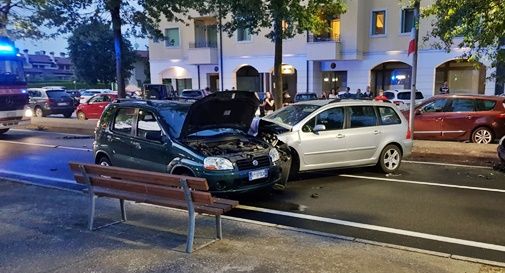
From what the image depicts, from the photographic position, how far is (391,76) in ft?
105

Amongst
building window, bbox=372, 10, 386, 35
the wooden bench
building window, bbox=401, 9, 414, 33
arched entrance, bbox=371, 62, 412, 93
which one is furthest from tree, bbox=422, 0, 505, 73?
arched entrance, bbox=371, 62, 412, 93

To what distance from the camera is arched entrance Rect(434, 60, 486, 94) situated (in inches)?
1166

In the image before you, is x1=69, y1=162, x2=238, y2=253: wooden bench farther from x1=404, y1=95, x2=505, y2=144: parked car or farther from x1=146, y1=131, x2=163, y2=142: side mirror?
x1=404, y1=95, x2=505, y2=144: parked car

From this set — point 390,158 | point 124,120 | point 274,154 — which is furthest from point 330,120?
point 124,120

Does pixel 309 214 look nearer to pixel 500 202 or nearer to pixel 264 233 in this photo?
pixel 264 233

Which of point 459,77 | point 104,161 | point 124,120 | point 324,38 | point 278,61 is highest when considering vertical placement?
point 324,38

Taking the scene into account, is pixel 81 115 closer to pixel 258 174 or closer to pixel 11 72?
pixel 11 72

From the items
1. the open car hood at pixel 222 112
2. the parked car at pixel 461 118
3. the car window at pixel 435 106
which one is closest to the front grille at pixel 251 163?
the open car hood at pixel 222 112

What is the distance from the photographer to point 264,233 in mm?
5527

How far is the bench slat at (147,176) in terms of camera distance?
484 centimetres

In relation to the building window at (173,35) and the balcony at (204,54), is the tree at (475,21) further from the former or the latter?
the building window at (173,35)

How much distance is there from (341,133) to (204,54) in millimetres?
29104

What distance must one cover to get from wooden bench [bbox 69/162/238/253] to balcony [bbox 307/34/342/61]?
26.8m

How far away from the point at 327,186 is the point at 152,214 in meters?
3.58
